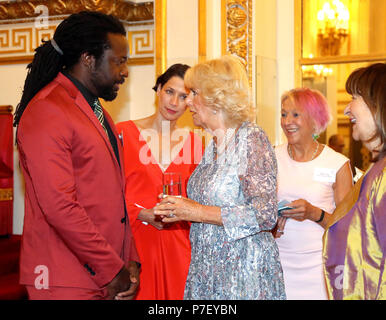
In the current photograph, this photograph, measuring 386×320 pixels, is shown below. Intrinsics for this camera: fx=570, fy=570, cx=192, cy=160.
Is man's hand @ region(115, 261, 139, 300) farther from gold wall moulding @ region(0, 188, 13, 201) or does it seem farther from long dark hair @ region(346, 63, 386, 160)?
gold wall moulding @ region(0, 188, 13, 201)

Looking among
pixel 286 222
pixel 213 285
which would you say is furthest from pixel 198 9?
pixel 213 285

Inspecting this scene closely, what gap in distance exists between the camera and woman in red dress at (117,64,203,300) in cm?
318

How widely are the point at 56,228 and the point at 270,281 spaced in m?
0.94

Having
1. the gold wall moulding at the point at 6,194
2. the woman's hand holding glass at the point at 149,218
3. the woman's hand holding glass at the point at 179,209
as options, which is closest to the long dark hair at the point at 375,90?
the woman's hand holding glass at the point at 179,209

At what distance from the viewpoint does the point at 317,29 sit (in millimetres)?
5020

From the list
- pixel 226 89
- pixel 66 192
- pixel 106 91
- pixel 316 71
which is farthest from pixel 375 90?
pixel 316 71

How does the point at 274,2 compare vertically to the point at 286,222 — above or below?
above

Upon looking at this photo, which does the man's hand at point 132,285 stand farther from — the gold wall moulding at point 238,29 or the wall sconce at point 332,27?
the wall sconce at point 332,27

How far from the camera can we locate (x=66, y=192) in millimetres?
2027

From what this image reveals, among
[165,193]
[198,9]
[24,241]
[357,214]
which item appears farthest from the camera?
[198,9]

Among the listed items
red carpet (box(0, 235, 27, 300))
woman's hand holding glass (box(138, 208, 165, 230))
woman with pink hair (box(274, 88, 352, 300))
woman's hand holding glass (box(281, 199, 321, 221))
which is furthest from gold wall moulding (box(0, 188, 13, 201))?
woman's hand holding glass (box(281, 199, 321, 221))

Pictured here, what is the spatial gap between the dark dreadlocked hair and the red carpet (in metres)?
2.62

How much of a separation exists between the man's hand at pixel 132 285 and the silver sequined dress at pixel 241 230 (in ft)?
0.82
